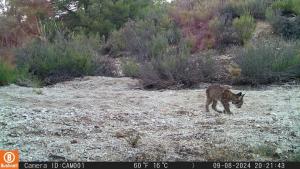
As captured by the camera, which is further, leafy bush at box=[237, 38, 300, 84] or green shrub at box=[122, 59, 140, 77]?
green shrub at box=[122, 59, 140, 77]

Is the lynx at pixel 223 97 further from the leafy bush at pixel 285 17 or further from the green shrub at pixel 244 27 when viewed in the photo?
the green shrub at pixel 244 27

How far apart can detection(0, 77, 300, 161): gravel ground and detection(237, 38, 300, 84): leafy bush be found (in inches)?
53.9

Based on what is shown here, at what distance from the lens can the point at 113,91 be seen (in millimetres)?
9906

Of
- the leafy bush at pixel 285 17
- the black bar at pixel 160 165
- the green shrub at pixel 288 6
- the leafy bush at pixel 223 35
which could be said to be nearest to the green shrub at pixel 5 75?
the black bar at pixel 160 165

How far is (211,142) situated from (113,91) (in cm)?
440

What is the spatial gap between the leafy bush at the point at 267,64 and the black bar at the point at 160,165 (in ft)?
19.9

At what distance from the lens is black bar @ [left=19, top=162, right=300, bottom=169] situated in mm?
4527

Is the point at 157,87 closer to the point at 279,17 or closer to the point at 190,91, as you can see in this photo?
the point at 190,91

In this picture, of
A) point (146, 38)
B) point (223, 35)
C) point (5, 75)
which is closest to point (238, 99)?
point (5, 75)

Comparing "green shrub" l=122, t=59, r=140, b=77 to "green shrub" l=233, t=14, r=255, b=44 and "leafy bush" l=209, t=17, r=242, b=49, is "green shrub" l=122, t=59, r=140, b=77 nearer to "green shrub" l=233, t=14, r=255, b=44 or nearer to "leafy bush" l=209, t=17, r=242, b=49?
"leafy bush" l=209, t=17, r=242, b=49

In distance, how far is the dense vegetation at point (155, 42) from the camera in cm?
1092

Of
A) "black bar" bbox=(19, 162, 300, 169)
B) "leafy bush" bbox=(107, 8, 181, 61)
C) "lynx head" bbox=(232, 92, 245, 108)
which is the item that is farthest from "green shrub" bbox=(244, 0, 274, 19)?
"black bar" bbox=(19, 162, 300, 169)

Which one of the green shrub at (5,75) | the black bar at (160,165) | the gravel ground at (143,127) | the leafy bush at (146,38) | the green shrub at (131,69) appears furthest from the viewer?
the leafy bush at (146,38)

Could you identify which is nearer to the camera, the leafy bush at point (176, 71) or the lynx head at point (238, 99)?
the lynx head at point (238, 99)
